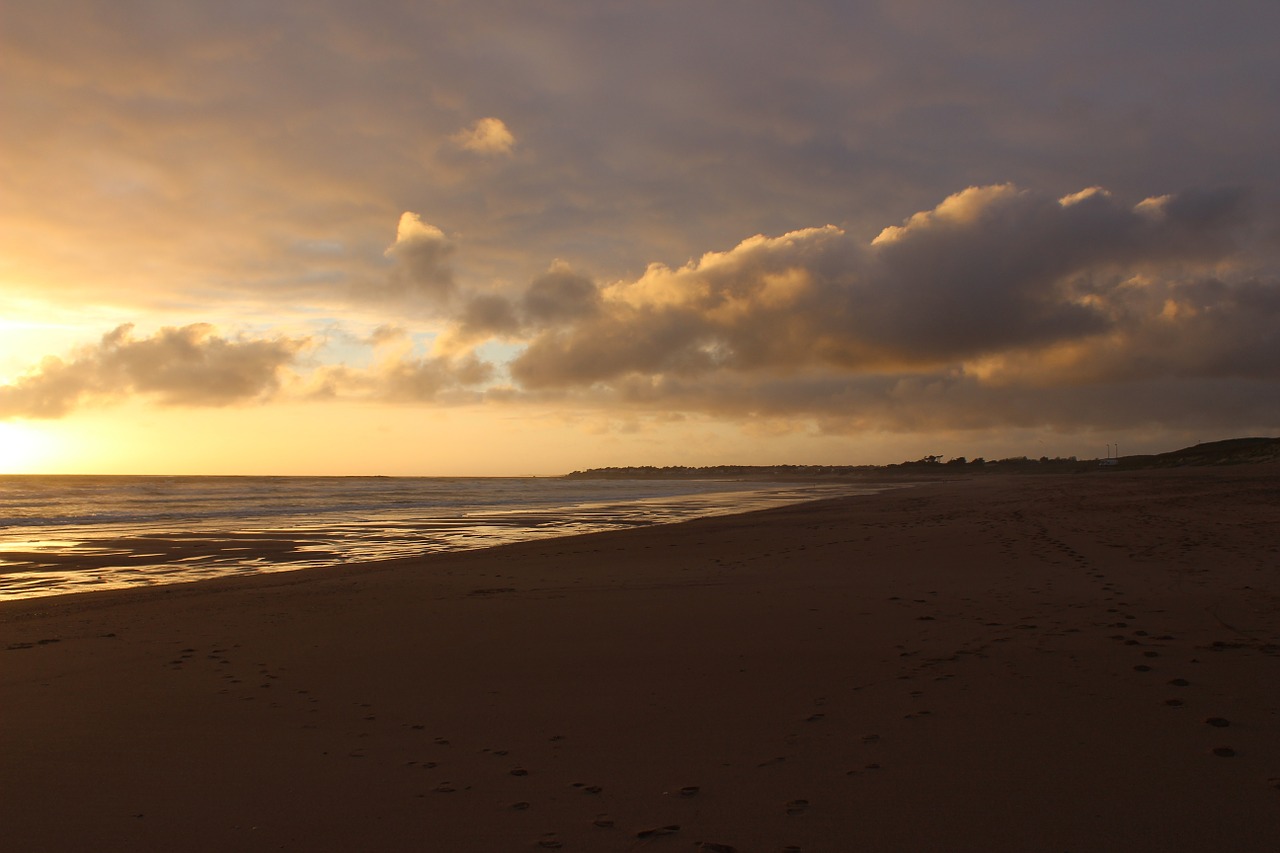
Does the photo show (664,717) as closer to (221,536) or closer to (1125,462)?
(221,536)

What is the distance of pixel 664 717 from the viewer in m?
5.45

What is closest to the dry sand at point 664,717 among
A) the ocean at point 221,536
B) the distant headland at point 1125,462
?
the ocean at point 221,536

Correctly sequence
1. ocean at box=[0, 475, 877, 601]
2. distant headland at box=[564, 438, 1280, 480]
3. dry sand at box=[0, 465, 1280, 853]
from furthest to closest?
1. distant headland at box=[564, 438, 1280, 480]
2. ocean at box=[0, 475, 877, 601]
3. dry sand at box=[0, 465, 1280, 853]

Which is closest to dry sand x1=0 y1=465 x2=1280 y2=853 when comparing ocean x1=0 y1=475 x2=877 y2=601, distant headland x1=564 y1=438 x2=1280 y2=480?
ocean x1=0 y1=475 x2=877 y2=601

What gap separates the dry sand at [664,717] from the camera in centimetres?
380

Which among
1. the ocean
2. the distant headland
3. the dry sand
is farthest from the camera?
the distant headland

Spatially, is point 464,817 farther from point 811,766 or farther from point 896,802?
point 896,802

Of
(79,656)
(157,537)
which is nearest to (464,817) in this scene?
(79,656)

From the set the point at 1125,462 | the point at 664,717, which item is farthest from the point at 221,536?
the point at 1125,462

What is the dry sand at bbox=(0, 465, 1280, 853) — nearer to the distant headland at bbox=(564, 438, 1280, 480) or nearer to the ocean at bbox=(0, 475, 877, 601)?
the ocean at bbox=(0, 475, 877, 601)

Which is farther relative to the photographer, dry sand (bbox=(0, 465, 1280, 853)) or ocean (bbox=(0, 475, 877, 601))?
ocean (bbox=(0, 475, 877, 601))

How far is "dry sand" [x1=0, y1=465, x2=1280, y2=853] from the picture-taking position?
12.5 feet

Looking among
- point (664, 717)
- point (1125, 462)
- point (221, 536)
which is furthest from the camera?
point (1125, 462)

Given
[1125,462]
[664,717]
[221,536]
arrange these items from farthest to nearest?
[1125,462]
[221,536]
[664,717]
